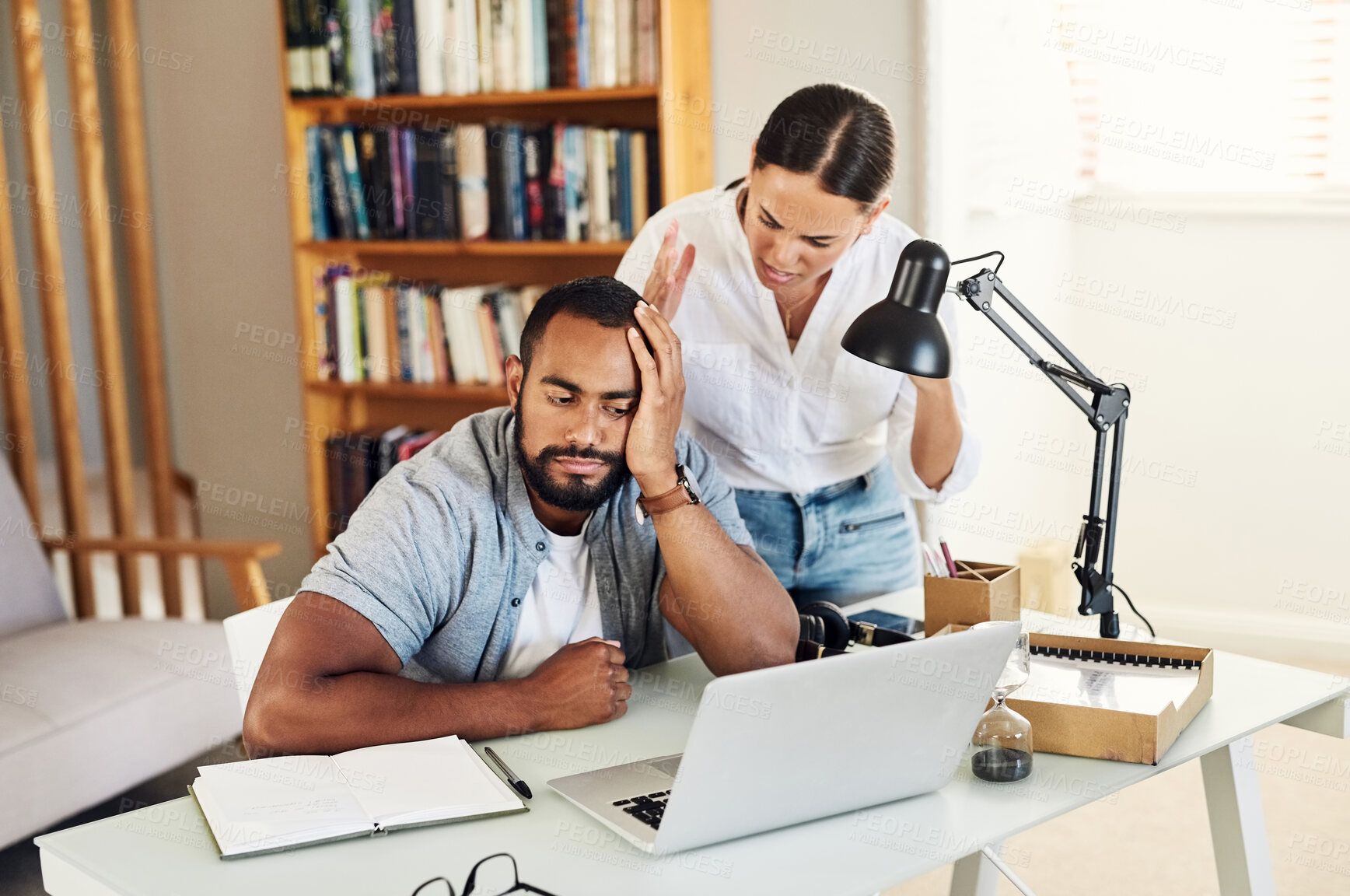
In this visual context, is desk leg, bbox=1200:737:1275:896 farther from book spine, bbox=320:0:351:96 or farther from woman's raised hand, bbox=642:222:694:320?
book spine, bbox=320:0:351:96

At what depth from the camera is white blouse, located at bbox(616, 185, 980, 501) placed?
202 cm

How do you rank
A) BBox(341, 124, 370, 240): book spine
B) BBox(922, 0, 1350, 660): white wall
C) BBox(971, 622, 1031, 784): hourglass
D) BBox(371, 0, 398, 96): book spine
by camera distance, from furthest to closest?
BBox(922, 0, 1350, 660): white wall < BBox(341, 124, 370, 240): book spine < BBox(371, 0, 398, 96): book spine < BBox(971, 622, 1031, 784): hourglass

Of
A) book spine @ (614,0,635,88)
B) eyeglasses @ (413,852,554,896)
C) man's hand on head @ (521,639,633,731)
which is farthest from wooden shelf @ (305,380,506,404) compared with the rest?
eyeglasses @ (413,852,554,896)

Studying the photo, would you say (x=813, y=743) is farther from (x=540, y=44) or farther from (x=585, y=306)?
(x=540, y=44)

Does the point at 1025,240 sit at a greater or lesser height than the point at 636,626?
greater

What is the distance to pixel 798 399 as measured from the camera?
205 centimetres

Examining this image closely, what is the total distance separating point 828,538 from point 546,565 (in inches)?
24.4

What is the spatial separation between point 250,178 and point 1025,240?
222 centimetres

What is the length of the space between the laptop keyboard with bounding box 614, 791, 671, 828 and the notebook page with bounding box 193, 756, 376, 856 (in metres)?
0.24

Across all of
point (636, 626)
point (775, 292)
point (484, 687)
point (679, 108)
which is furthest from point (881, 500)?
point (679, 108)

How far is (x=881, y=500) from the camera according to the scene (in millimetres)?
2152

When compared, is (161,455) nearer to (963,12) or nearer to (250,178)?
(250,178)

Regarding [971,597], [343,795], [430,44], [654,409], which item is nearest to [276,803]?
[343,795]

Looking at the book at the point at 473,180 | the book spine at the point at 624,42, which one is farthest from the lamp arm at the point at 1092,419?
the book at the point at 473,180
